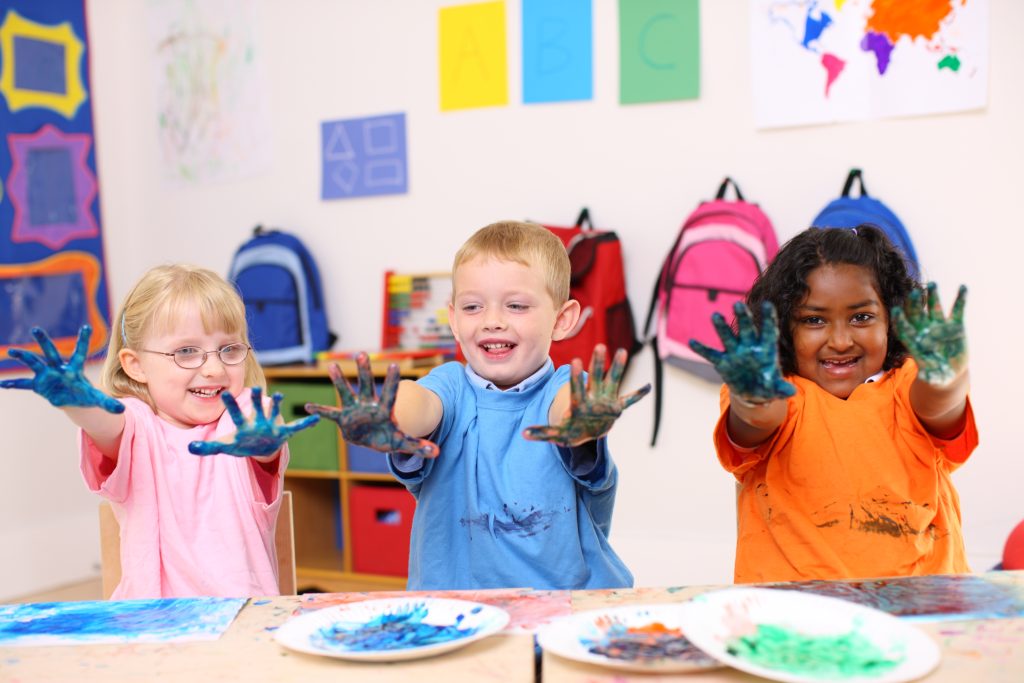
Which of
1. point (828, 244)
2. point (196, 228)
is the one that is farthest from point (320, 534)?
point (828, 244)

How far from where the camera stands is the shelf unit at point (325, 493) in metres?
3.11

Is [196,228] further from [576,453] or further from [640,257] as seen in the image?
[576,453]

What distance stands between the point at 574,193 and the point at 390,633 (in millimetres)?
2295

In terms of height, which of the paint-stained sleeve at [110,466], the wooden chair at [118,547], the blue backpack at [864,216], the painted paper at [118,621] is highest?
the blue backpack at [864,216]

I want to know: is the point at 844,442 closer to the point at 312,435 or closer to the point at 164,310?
the point at 164,310

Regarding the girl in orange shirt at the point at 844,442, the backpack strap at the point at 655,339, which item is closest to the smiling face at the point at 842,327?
the girl in orange shirt at the point at 844,442

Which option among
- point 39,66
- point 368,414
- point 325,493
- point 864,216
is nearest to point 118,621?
point 368,414

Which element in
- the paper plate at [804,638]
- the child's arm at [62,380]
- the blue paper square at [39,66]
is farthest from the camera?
the blue paper square at [39,66]

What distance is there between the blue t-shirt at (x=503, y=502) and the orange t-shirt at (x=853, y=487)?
222 mm

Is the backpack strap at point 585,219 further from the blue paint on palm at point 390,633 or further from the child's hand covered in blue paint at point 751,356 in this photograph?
the blue paint on palm at point 390,633

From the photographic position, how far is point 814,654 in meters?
0.89

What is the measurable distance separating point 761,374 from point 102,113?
3303mm

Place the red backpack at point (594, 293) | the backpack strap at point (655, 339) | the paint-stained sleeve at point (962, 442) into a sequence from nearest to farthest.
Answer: the paint-stained sleeve at point (962, 442), the red backpack at point (594, 293), the backpack strap at point (655, 339)

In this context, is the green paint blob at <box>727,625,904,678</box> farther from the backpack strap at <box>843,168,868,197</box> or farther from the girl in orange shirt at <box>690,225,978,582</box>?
the backpack strap at <box>843,168,868,197</box>
